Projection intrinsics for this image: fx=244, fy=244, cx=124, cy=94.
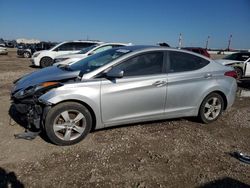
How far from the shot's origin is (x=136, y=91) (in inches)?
165

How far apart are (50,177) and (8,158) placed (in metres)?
0.83

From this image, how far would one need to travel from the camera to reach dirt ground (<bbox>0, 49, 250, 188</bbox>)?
3.09 m

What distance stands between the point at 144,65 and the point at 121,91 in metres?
0.69

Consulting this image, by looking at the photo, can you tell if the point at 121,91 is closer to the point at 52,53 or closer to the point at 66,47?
the point at 52,53

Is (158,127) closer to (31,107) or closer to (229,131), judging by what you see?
(229,131)

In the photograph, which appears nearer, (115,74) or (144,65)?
(115,74)

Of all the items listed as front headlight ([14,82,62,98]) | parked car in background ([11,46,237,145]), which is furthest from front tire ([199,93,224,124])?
front headlight ([14,82,62,98])

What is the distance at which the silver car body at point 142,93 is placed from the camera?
12.7 feet

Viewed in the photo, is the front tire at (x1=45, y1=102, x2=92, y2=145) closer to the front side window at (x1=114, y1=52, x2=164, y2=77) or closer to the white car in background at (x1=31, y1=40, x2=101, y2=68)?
the front side window at (x1=114, y1=52, x2=164, y2=77)

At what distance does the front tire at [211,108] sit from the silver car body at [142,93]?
0.13 metres

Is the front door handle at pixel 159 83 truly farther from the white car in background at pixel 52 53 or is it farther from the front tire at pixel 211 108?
the white car in background at pixel 52 53

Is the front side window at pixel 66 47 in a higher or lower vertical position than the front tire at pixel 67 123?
higher

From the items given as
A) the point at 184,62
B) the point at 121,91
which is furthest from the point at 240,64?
the point at 121,91

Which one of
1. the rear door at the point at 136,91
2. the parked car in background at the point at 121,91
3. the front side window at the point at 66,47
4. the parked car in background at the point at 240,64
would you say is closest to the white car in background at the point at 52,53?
the front side window at the point at 66,47
